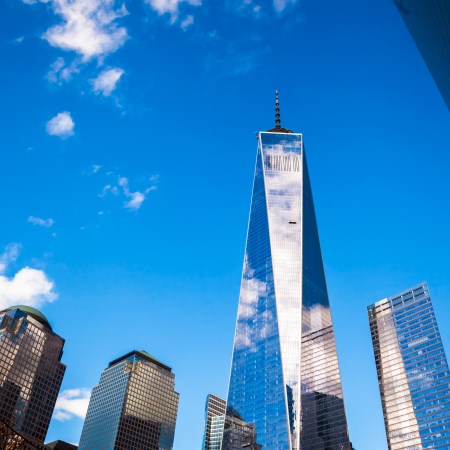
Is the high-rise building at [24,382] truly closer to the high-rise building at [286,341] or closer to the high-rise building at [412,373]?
the high-rise building at [286,341]

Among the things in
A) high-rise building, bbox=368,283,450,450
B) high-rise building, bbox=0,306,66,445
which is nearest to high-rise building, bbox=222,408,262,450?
high-rise building, bbox=368,283,450,450

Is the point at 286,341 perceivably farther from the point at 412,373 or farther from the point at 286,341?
the point at 412,373

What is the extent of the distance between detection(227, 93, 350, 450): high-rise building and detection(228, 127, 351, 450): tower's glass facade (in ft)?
1.00

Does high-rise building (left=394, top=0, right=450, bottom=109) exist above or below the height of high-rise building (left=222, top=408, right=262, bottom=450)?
below

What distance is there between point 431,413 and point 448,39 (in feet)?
543

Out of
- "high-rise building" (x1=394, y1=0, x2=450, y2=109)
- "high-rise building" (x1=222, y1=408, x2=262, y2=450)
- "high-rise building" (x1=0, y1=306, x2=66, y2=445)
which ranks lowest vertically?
"high-rise building" (x1=394, y1=0, x2=450, y2=109)

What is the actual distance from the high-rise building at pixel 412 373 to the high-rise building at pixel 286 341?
2613 cm

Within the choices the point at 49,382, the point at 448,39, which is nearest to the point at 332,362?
the point at 49,382

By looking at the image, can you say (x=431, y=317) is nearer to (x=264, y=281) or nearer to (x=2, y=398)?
(x=264, y=281)

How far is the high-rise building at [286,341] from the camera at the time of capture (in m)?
156

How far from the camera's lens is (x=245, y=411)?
170 m

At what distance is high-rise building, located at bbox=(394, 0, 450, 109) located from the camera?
20281 mm

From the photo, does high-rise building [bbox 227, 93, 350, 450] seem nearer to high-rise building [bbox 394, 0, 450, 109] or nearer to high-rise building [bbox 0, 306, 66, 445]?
high-rise building [bbox 0, 306, 66, 445]

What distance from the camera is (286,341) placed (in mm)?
167375
